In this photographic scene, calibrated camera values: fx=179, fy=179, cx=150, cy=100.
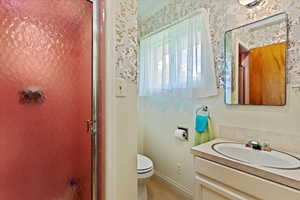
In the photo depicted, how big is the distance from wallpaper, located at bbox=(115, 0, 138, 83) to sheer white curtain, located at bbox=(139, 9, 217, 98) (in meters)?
0.88

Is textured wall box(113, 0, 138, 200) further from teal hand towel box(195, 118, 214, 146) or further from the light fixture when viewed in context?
the light fixture

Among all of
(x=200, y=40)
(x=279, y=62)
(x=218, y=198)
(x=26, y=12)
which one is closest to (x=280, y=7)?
(x=279, y=62)

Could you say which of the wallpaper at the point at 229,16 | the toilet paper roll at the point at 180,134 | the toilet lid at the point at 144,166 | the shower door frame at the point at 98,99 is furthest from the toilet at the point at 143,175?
the wallpaper at the point at 229,16

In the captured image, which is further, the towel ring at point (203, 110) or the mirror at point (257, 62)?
the towel ring at point (203, 110)

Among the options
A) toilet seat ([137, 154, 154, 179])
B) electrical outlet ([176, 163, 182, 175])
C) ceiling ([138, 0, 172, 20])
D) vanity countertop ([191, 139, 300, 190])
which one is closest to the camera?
vanity countertop ([191, 139, 300, 190])

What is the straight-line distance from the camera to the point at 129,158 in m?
1.04

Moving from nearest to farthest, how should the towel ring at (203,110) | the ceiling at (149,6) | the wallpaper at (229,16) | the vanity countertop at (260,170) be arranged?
the vanity countertop at (260,170), the wallpaper at (229,16), the towel ring at (203,110), the ceiling at (149,6)

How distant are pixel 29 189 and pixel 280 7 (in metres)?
1.95

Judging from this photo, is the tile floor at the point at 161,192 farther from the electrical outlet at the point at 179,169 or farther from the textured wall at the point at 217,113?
the electrical outlet at the point at 179,169

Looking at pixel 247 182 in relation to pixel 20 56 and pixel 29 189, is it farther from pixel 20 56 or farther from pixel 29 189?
pixel 20 56

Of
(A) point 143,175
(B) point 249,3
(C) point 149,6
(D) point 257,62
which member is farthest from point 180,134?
(C) point 149,6

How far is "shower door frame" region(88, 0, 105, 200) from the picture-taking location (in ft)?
3.18

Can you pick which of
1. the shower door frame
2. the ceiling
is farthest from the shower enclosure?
the ceiling

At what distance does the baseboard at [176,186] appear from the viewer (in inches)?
75.6
